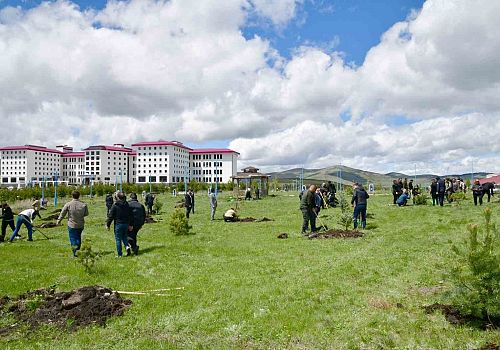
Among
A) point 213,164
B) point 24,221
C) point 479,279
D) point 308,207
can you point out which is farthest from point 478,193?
point 213,164

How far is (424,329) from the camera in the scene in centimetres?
608

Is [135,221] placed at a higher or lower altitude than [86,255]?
higher

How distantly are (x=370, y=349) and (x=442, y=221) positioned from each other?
522 inches

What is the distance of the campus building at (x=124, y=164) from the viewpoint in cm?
12875

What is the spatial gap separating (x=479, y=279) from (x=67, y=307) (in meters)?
6.92

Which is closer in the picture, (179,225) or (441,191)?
(179,225)

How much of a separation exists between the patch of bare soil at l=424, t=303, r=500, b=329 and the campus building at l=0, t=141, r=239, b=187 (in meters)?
119

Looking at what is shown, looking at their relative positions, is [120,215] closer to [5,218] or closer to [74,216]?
[74,216]

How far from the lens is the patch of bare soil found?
19.8ft

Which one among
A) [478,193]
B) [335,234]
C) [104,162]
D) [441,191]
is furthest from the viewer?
[104,162]

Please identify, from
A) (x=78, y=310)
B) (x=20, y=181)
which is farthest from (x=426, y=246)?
(x=20, y=181)

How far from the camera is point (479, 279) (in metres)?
5.81

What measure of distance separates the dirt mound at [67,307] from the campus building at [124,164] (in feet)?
386

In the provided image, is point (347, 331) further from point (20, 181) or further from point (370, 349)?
point (20, 181)
